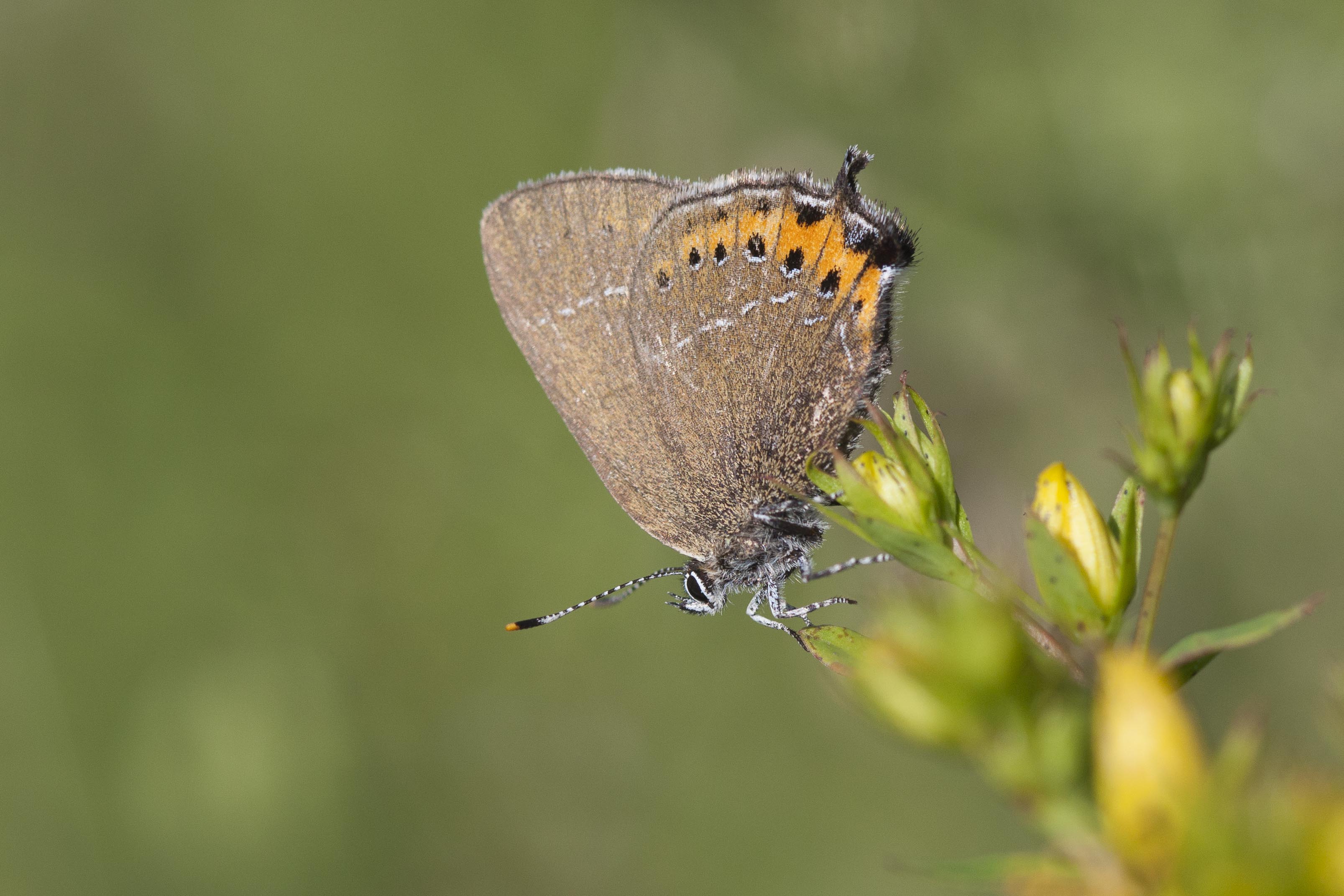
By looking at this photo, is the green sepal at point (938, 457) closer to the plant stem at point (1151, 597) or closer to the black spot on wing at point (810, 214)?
the plant stem at point (1151, 597)

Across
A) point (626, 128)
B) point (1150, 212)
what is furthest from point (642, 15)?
point (1150, 212)

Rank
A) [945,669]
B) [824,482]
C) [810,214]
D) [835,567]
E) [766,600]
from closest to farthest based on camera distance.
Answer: [945,669] < [824,482] < [835,567] < [810,214] < [766,600]

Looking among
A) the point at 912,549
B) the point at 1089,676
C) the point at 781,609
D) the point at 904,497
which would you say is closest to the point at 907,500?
the point at 904,497

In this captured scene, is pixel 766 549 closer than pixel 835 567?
No

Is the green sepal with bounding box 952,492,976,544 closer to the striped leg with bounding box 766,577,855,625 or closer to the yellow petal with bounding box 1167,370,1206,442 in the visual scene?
the yellow petal with bounding box 1167,370,1206,442

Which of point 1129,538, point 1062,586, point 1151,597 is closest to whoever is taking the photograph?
point 1151,597

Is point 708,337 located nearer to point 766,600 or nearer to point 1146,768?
point 766,600

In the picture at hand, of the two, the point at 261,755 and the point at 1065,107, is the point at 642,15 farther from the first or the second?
the point at 261,755
